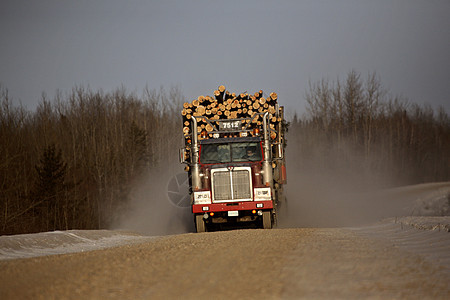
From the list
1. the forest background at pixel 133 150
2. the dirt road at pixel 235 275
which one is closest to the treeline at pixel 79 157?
the forest background at pixel 133 150

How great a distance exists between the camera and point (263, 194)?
58.4 ft

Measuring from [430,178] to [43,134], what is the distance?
52.2 m

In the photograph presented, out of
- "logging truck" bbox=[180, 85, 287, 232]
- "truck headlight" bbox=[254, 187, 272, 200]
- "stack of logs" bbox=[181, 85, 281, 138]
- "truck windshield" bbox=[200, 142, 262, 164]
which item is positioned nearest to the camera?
"truck headlight" bbox=[254, 187, 272, 200]

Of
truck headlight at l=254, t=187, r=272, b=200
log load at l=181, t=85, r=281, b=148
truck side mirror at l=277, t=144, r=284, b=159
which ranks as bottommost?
truck headlight at l=254, t=187, r=272, b=200

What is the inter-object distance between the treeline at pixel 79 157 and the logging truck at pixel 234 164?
1575cm

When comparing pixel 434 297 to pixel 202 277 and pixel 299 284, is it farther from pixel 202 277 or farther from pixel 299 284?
pixel 202 277

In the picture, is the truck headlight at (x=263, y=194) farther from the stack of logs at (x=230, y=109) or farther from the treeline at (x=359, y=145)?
the treeline at (x=359, y=145)

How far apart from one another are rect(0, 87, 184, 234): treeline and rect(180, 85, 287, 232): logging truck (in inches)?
620

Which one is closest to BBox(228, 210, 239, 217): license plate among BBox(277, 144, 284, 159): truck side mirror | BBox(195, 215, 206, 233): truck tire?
BBox(195, 215, 206, 233): truck tire

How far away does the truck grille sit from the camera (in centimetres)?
1802

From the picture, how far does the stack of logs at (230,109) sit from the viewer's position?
65.4 ft

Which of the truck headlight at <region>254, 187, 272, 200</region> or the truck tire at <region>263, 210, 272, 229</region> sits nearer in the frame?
the truck headlight at <region>254, 187, 272, 200</region>

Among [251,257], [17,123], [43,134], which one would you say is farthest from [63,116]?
[251,257]

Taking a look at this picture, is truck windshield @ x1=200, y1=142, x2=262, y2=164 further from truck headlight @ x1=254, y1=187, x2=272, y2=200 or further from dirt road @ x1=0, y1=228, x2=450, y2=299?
dirt road @ x1=0, y1=228, x2=450, y2=299
